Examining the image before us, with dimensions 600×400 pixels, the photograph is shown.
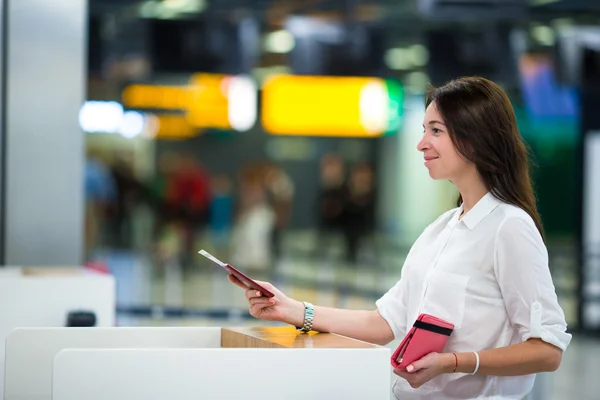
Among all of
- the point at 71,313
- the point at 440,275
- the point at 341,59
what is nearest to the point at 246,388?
the point at 440,275

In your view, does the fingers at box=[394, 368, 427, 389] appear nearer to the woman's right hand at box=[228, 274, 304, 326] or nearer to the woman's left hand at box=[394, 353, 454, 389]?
the woman's left hand at box=[394, 353, 454, 389]

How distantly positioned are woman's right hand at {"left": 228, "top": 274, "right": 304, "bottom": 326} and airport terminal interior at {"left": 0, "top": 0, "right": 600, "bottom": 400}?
3.06 ft

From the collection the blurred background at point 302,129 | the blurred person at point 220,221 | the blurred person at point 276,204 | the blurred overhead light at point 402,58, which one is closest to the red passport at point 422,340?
the blurred background at point 302,129

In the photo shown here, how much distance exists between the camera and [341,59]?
12164mm

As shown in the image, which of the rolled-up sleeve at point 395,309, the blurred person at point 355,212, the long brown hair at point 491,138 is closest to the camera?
the long brown hair at point 491,138

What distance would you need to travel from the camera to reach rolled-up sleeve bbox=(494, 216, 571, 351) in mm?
2646

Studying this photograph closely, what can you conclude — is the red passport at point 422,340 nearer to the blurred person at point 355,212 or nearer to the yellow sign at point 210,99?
the blurred person at point 355,212

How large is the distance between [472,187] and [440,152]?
133mm

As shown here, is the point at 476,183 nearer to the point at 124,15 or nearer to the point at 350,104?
the point at 124,15

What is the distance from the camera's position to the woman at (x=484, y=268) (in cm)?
265

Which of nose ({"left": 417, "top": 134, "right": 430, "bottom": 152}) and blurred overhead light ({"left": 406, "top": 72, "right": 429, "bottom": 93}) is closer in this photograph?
nose ({"left": 417, "top": 134, "right": 430, "bottom": 152})

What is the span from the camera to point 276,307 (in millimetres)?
2973

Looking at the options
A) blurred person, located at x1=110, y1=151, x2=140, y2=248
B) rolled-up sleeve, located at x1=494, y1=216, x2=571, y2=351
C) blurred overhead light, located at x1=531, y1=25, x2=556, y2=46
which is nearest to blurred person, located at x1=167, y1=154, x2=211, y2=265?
blurred person, located at x1=110, y1=151, x2=140, y2=248

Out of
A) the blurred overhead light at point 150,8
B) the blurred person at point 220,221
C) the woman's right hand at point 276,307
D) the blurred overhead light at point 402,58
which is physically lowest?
the blurred person at point 220,221
